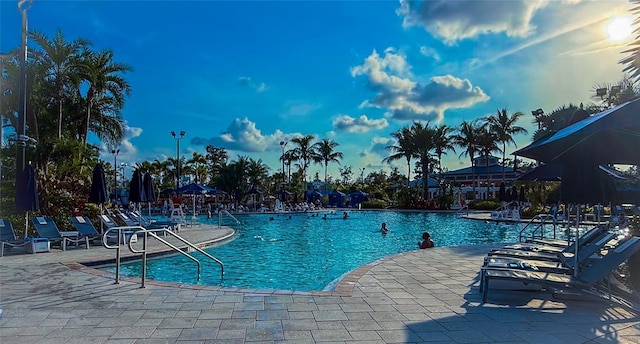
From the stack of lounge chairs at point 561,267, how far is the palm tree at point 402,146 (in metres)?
32.3

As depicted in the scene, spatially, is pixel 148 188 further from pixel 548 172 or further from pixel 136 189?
pixel 548 172

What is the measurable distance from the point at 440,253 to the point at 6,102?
17.4 meters

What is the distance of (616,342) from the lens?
144 inches

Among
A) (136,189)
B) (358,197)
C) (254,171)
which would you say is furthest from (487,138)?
(136,189)

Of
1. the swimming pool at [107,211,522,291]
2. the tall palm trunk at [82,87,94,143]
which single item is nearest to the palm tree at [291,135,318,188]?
the tall palm trunk at [82,87,94,143]

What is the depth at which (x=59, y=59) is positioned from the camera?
16094 mm

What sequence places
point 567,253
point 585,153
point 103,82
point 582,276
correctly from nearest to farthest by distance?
1. point 582,276
2. point 585,153
3. point 567,253
4. point 103,82

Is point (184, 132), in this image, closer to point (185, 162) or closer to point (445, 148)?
point (445, 148)

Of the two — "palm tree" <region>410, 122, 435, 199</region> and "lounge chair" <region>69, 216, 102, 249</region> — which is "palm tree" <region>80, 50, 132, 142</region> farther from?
"palm tree" <region>410, 122, 435, 199</region>

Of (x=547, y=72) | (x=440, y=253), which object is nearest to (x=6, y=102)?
(x=440, y=253)

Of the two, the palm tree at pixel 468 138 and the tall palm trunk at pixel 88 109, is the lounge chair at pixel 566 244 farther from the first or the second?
the palm tree at pixel 468 138

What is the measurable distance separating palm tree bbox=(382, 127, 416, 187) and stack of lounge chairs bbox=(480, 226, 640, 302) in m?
32.3

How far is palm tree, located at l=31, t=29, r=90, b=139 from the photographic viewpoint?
627 inches

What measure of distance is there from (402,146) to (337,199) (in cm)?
1020
